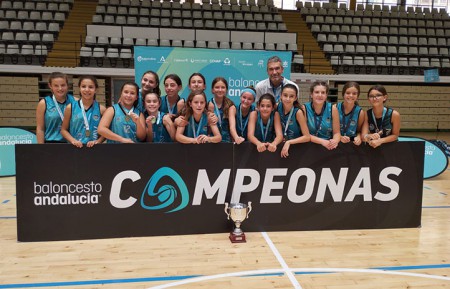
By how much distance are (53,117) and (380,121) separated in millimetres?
3353

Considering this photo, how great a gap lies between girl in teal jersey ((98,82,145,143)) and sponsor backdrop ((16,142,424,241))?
16cm

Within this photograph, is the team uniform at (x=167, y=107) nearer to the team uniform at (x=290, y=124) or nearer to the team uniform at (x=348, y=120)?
the team uniform at (x=290, y=124)

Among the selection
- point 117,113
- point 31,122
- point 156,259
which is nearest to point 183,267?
point 156,259

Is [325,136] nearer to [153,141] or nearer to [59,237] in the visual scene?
[153,141]

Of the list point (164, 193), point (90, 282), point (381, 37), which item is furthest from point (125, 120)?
point (381, 37)

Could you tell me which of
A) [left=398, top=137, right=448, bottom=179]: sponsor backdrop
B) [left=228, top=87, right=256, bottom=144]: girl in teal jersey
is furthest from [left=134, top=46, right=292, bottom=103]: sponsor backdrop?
[left=228, top=87, right=256, bottom=144]: girl in teal jersey

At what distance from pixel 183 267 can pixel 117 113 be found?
1.58 metres

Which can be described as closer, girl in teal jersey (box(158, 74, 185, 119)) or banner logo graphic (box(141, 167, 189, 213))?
banner logo graphic (box(141, 167, 189, 213))

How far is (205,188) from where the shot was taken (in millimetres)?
3809

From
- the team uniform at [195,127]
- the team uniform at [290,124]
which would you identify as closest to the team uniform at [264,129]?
the team uniform at [290,124]

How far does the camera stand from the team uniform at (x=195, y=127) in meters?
3.87

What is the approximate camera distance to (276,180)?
153 inches

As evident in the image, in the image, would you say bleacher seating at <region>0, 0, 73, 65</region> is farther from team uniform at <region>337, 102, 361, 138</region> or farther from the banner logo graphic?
team uniform at <region>337, 102, 361, 138</region>

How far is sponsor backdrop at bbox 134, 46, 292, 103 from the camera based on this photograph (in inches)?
284
